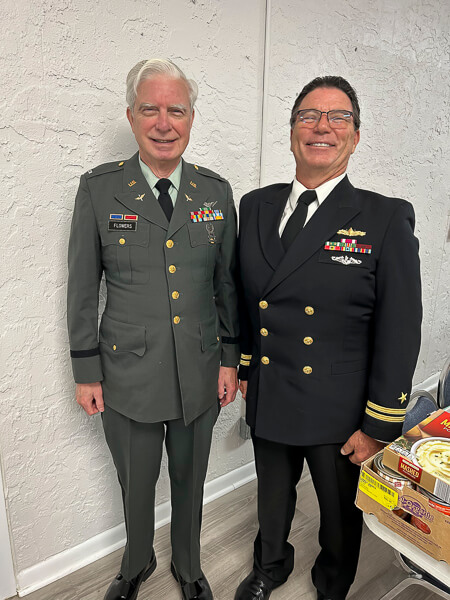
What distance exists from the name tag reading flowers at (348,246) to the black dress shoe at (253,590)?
1.22 m

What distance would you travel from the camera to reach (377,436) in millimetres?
1257

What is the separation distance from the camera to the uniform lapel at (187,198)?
1.32 m

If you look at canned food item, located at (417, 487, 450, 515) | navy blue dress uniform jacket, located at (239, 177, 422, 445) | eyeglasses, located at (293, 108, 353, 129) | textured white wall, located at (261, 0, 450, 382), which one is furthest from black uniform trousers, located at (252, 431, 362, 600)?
textured white wall, located at (261, 0, 450, 382)

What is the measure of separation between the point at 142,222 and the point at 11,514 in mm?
1116

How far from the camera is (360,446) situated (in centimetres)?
131

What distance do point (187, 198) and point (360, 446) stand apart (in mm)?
866

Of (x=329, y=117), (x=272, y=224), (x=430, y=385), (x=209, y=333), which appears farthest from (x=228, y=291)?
(x=430, y=385)

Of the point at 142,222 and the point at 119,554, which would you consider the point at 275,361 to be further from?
the point at 119,554

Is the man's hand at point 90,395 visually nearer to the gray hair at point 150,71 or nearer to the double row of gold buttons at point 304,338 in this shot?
the double row of gold buttons at point 304,338

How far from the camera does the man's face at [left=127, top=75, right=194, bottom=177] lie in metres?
1.22

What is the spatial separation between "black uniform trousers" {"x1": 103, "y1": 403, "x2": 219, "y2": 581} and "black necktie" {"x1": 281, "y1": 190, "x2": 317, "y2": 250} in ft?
2.04

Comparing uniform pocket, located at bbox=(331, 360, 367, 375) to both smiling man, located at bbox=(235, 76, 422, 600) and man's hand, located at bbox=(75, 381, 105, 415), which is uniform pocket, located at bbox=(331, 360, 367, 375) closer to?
smiling man, located at bbox=(235, 76, 422, 600)

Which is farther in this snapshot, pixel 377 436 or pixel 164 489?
pixel 164 489

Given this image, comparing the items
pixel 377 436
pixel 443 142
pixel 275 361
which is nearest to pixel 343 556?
pixel 377 436
